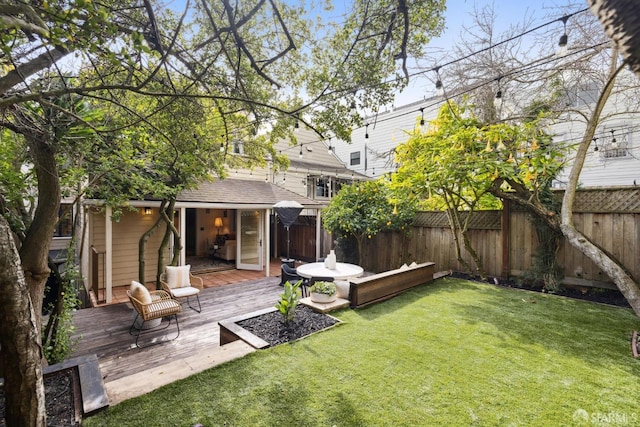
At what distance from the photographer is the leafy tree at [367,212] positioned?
8359 millimetres

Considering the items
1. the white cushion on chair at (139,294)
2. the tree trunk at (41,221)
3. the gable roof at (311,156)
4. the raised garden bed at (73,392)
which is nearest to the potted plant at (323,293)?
the white cushion on chair at (139,294)

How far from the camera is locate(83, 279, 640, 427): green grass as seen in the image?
93.7 inches

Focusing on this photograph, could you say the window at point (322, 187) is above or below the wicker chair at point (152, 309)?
above

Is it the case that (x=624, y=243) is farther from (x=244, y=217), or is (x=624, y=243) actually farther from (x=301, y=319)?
(x=244, y=217)

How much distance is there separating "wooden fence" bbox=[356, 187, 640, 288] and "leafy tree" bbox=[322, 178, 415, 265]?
54cm

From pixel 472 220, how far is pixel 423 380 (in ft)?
18.7

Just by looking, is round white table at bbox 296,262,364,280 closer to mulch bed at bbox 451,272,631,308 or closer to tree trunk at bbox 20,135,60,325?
mulch bed at bbox 451,272,631,308

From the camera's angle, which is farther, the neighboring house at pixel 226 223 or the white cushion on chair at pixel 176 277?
the neighboring house at pixel 226 223

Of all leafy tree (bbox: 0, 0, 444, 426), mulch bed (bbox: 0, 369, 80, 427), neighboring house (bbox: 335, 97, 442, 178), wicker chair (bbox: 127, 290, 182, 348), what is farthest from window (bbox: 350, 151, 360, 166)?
mulch bed (bbox: 0, 369, 80, 427)

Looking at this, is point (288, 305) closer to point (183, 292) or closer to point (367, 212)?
point (183, 292)

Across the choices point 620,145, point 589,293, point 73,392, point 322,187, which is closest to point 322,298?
point 73,392

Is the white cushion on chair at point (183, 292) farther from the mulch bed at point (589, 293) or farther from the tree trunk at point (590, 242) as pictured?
the tree trunk at point (590, 242)

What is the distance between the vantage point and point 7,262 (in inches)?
64.3

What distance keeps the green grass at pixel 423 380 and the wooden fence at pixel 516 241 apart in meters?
1.60
